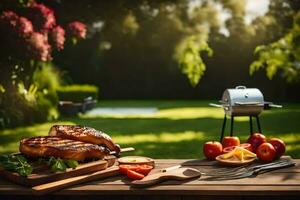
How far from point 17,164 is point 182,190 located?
3.00ft

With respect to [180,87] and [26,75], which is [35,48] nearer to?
Result: [26,75]

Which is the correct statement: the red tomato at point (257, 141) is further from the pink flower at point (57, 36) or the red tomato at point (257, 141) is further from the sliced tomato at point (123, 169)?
the pink flower at point (57, 36)

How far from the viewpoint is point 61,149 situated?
2.79 m

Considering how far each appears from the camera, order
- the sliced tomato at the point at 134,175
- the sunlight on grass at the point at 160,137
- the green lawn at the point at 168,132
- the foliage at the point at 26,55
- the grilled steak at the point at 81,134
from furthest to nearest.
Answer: the foliage at the point at 26,55, the sunlight on grass at the point at 160,137, the green lawn at the point at 168,132, the grilled steak at the point at 81,134, the sliced tomato at the point at 134,175

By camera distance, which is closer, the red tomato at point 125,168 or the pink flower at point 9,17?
the red tomato at point 125,168

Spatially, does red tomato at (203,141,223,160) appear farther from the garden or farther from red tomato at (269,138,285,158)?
red tomato at (269,138,285,158)

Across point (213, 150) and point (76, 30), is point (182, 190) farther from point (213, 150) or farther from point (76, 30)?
point (76, 30)

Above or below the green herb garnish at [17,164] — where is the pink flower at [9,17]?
above

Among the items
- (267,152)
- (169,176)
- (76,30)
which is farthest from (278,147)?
(76,30)

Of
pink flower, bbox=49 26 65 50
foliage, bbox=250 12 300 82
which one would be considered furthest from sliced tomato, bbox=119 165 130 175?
foliage, bbox=250 12 300 82

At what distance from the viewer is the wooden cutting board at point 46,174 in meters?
2.57

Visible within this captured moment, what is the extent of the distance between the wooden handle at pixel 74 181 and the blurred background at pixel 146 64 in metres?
3.82

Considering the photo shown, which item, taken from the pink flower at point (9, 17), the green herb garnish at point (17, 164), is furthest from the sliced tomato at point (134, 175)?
the pink flower at point (9, 17)

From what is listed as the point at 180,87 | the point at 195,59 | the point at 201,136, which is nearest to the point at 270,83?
the point at 180,87
